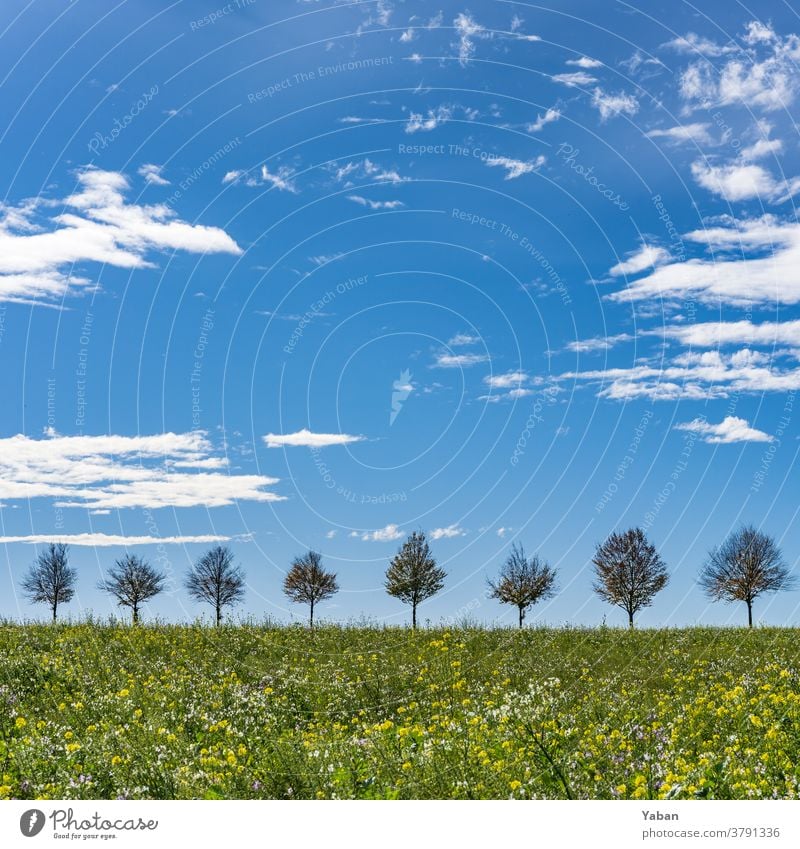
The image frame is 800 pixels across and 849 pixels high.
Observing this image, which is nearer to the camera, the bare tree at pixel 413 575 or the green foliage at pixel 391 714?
the green foliage at pixel 391 714

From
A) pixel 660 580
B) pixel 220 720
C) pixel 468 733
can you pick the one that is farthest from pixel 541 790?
pixel 660 580

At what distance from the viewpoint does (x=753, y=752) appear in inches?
334

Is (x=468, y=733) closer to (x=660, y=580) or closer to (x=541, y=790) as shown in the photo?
(x=541, y=790)

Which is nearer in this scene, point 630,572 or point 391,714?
point 391,714

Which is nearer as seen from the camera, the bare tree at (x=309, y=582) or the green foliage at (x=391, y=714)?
the green foliage at (x=391, y=714)

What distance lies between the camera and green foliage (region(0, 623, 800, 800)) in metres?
8.30

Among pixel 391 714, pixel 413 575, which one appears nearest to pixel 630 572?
pixel 413 575

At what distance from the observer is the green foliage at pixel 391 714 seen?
8.30m

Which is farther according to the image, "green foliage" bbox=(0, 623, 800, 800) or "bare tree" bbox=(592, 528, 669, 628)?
"bare tree" bbox=(592, 528, 669, 628)

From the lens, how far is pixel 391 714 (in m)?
12.7

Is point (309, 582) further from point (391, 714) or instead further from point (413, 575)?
point (391, 714)
